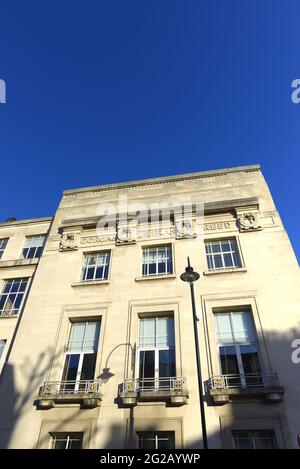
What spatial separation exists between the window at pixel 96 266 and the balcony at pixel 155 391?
19.8 ft

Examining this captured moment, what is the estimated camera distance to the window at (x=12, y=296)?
55.6ft

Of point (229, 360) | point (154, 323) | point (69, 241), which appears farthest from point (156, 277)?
point (69, 241)

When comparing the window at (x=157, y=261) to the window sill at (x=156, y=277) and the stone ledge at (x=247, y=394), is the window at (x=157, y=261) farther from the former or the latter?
the stone ledge at (x=247, y=394)

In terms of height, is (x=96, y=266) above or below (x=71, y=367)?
above

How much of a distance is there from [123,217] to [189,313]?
7883 millimetres

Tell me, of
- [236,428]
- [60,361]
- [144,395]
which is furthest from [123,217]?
[236,428]

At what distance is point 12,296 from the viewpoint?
1769 cm

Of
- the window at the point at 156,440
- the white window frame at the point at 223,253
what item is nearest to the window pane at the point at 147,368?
the window at the point at 156,440

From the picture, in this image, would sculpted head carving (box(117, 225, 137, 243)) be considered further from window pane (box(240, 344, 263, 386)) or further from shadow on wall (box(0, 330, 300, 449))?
window pane (box(240, 344, 263, 386))

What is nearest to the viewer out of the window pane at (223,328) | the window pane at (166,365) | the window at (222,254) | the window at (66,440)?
the window at (66,440)

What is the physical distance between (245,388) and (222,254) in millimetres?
6996

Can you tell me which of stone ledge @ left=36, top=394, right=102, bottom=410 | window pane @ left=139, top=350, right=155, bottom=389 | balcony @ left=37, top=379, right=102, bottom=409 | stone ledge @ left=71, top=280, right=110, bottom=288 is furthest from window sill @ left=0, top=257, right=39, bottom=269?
window pane @ left=139, top=350, right=155, bottom=389

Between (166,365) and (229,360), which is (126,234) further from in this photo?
(229,360)
